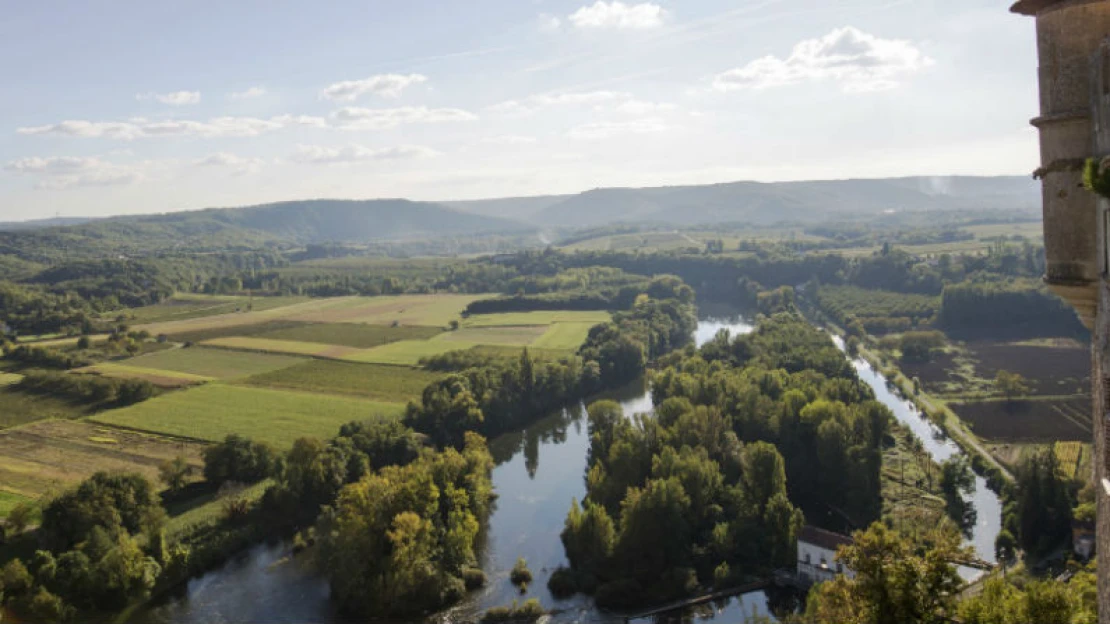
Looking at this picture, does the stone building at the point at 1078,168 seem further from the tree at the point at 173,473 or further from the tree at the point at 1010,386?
the tree at the point at 1010,386

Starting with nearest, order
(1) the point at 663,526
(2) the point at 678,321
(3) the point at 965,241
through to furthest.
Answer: (1) the point at 663,526 → (2) the point at 678,321 → (3) the point at 965,241

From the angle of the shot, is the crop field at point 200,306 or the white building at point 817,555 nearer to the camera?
the white building at point 817,555

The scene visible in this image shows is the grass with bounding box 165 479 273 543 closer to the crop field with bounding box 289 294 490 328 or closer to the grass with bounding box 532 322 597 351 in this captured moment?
the grass with bounding box 532 322 597 351

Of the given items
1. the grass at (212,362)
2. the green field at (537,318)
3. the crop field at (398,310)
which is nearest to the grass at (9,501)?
the grass at (212,362)

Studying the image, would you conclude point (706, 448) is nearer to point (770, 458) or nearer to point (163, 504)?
point (770, 458)

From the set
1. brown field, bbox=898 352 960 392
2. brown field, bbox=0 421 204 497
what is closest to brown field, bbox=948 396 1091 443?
brown field, bbox=898 352 960 392

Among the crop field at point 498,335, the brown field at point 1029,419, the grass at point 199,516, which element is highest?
the crop field at point 498,335

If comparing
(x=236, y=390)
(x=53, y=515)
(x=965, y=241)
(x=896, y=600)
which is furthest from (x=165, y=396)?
(x=965, y=241)
